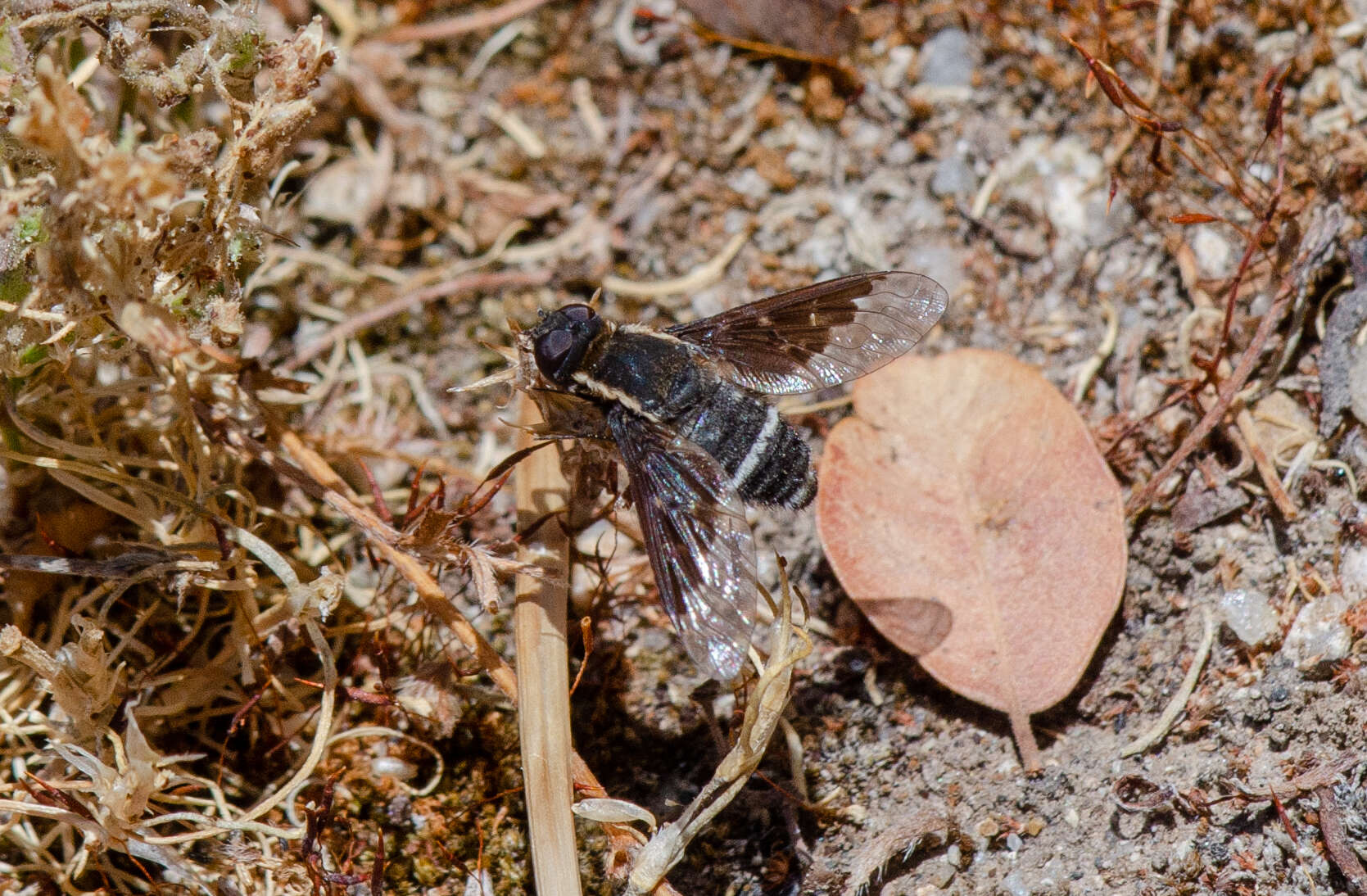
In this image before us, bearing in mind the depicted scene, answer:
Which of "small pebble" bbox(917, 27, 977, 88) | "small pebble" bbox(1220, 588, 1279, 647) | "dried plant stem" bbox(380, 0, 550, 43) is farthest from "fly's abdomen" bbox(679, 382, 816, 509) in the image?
"dried plant stem" bbox(380, 0, 550, 43)

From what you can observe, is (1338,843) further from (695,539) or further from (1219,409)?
(695,539)

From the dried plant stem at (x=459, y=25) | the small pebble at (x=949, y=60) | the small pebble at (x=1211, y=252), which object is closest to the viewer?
the small pebble at (x=1211, y=252)

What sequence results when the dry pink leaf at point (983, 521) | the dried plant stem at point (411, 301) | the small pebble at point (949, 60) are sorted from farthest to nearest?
the small pebble at point (949, 60) → the dried plant stem at point (411, 301) → the dry pink leaf at point (983, 521)

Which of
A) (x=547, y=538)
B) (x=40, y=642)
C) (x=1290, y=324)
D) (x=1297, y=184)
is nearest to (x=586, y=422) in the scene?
(x=547, y=538)

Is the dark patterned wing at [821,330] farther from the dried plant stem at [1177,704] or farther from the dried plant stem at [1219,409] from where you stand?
the dried plant stem at [1177,704]

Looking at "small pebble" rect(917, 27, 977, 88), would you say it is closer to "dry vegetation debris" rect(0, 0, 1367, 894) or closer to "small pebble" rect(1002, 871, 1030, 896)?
"dry vegetation debris" rect(0, 0, 1367, 894)

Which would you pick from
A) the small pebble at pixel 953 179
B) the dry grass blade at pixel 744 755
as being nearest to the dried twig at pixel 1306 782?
the dry grass blade at pixel 744 755
